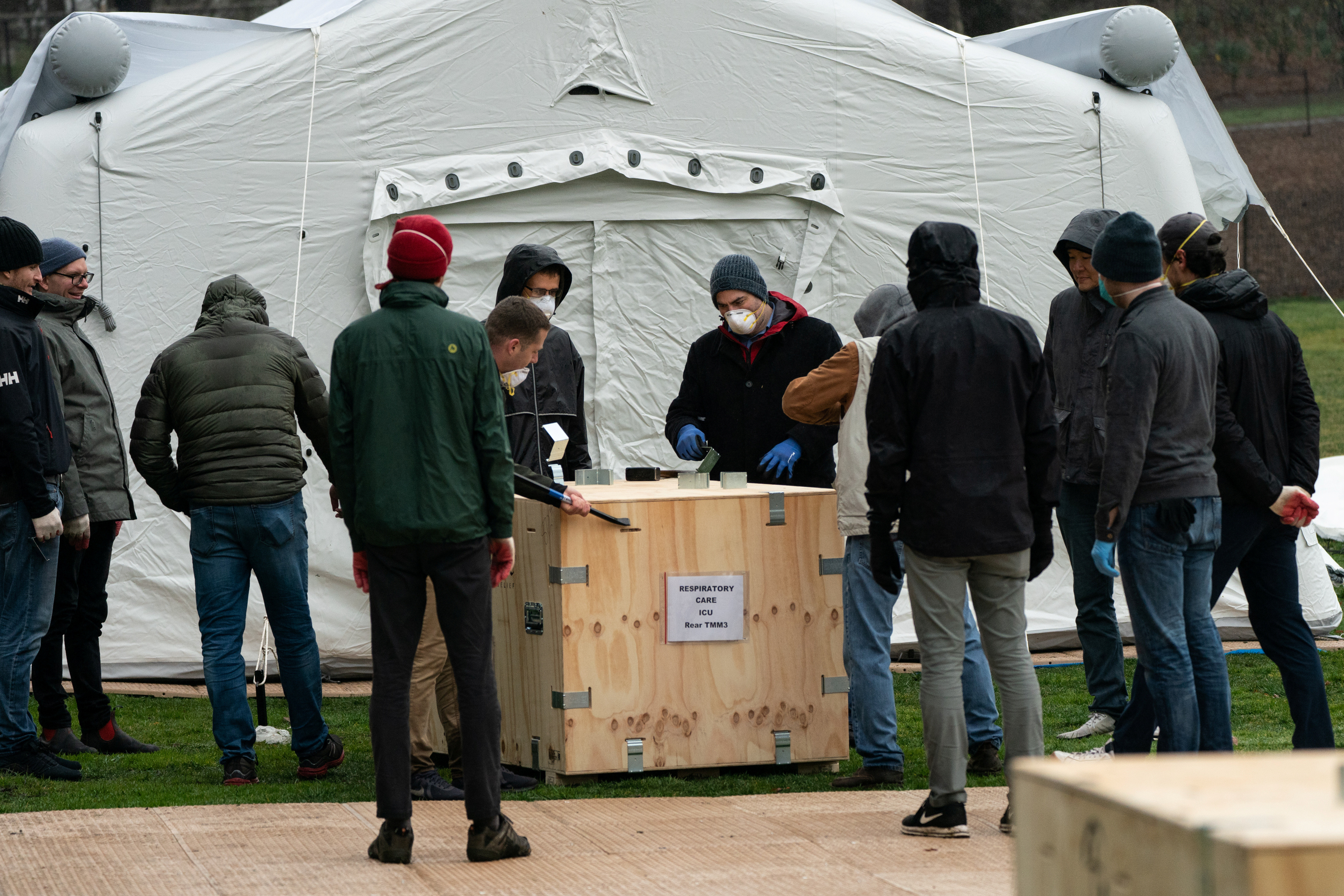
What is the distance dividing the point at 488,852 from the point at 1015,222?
445 centimetres

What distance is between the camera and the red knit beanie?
162 inches

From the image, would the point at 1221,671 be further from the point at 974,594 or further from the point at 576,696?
the point at 576,696

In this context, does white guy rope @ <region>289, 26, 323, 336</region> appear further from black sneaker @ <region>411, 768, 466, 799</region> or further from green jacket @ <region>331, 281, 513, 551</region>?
green jacket @ <region>331, 281, 513, 551</region>

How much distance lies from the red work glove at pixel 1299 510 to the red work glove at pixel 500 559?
229cm

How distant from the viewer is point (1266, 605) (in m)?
4.88

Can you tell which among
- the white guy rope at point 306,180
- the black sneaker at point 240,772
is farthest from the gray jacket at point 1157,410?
the white guy rope at point 306,180

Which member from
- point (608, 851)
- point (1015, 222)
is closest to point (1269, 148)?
point (1015, 222)

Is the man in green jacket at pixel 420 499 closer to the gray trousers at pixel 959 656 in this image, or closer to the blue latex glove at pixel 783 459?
the gray trousers at pixel 959 656

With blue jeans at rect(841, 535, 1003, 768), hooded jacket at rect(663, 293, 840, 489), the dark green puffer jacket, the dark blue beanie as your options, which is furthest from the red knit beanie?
the dark blue beanie

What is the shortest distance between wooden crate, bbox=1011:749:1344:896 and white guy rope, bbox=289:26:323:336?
5.32 m

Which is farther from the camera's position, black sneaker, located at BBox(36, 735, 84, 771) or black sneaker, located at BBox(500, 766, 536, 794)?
black sneaker, located at BBox(36, 735, 84, 771)

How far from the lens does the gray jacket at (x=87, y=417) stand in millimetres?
5680

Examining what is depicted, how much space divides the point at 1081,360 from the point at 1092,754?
52.8 inches

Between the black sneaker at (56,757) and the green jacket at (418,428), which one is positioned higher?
the green jacket at (418,428)
